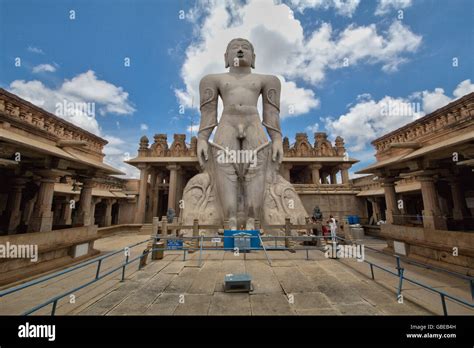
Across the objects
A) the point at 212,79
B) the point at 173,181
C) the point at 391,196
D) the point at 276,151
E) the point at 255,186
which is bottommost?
the point at 391,196

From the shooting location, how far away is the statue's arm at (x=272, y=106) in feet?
39.6

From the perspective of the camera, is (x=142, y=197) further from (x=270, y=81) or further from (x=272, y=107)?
(x=270, y=81)

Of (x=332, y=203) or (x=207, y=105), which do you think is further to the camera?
(x=332, y=203)

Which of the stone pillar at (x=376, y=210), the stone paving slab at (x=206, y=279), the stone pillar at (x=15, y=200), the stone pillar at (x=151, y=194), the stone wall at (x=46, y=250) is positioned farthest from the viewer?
the stone pillar at (x=151, y=194)

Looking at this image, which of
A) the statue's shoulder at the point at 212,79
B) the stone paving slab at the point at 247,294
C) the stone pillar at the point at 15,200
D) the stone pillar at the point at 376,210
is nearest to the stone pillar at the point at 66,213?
the stone pillar at the point at 15,200

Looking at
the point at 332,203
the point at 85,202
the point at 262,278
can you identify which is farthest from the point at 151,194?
the point at 262,278

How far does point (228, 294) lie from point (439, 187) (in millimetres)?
16382

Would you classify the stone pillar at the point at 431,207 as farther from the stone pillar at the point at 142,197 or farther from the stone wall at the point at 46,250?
the stone pillar at the point at 142,197

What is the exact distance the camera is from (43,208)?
767 cm

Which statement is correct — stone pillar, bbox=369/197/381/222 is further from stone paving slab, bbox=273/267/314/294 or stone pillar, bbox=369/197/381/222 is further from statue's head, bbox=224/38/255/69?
stone paving slab, bbox=273/267/314/294

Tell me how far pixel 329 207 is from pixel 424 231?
10.6 metres

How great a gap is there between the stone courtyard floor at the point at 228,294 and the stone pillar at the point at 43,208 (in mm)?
2743

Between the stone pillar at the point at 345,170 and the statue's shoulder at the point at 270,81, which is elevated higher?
the statue's shoulder at the point at 270,81

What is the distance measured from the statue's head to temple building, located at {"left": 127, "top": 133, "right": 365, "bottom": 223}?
11.2 m
